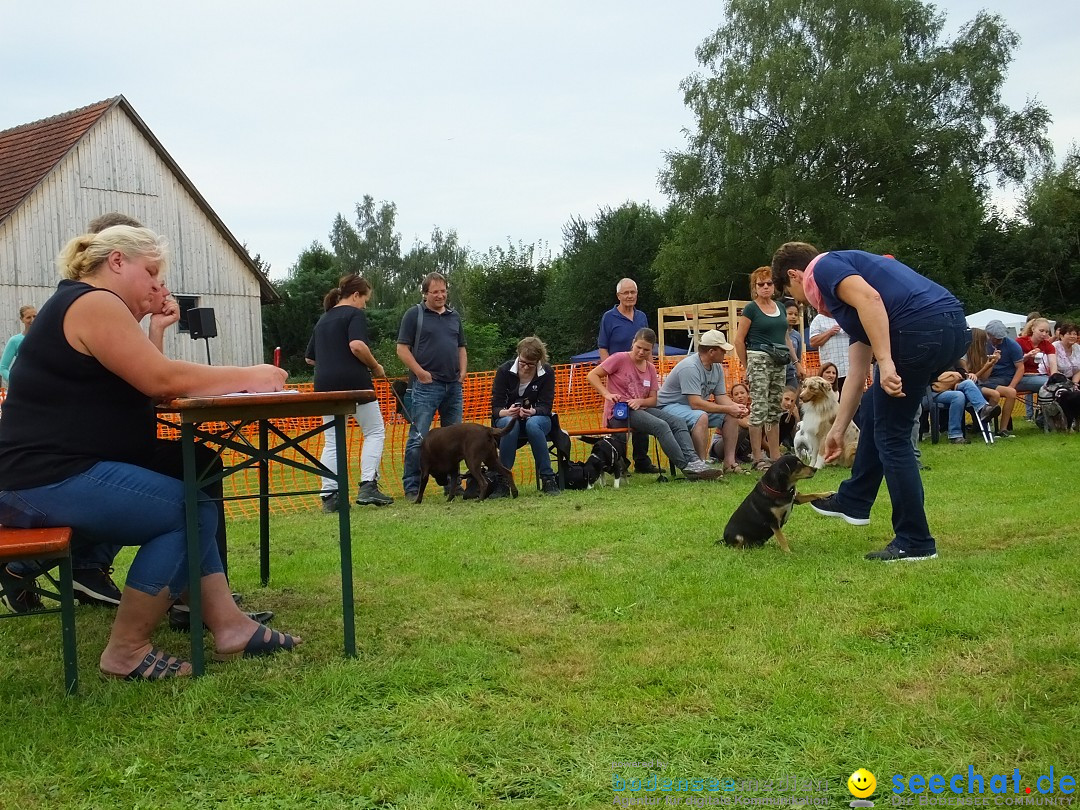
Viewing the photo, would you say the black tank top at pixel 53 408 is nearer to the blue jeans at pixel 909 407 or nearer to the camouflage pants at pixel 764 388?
the blue jeans at pixel 909 407

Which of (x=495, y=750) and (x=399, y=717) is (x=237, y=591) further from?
(x=495, y=750)

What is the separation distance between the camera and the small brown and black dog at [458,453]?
25.4 ft

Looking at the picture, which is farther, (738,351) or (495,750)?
(738,351)

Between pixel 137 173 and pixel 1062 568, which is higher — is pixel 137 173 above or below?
above

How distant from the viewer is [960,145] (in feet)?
100

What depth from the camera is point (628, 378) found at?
8.74 metres

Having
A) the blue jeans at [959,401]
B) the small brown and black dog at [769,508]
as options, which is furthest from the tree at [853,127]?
the small brown and black dog at [769,508]

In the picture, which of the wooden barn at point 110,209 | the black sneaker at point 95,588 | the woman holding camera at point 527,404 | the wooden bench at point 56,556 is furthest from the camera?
the wooden barn at point 110,209

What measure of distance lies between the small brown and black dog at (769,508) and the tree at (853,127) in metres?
26.1

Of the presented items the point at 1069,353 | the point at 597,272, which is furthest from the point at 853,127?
the point at 1069,353

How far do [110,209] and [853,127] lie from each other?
21.6 m

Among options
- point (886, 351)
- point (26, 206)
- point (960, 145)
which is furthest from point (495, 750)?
point (960, 145)

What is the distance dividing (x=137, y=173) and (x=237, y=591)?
70.3 feet

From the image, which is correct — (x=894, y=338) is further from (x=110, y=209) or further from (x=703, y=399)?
(x=110, y=209)
